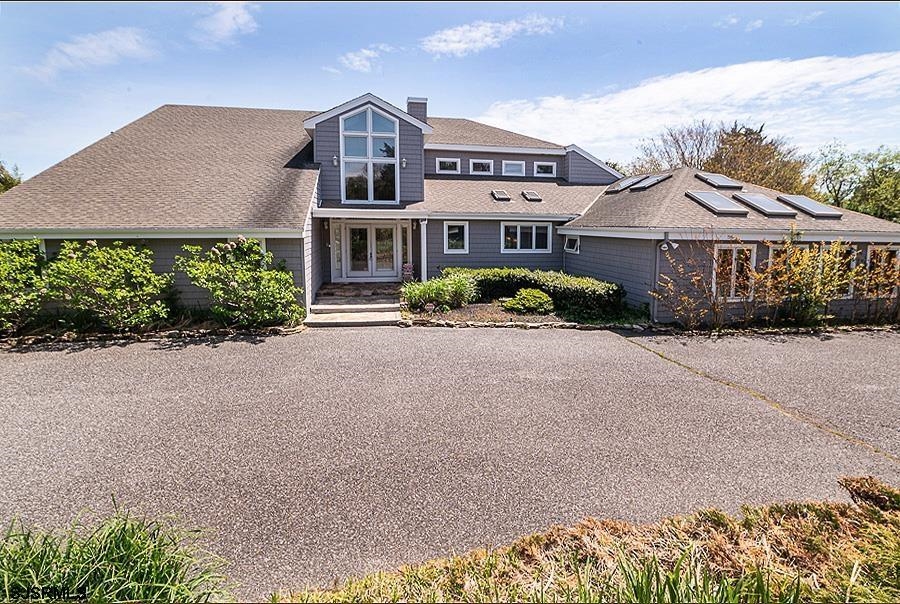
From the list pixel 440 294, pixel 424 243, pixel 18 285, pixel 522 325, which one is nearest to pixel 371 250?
pixel 424 243

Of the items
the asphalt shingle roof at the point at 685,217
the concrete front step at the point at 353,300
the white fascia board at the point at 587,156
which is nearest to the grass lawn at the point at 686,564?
the asphalt shingle roof at the point at 685,217

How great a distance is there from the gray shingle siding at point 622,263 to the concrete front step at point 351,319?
6142 millimetres

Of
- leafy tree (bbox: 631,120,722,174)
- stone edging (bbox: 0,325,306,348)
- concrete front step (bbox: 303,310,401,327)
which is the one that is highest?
leafy tree (bbox: 631,120,722,174)

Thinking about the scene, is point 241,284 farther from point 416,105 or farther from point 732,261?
point 732,261

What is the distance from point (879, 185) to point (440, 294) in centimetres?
2569

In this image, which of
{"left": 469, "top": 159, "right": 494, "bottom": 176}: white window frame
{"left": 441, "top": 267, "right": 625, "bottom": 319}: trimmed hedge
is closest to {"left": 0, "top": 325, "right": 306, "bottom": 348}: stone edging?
{"left": 441, "top": 267, "right": 625, "bottom": 319}: trimmed hedge

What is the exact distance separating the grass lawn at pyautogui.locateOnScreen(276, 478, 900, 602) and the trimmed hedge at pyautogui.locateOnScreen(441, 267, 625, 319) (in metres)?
7.78

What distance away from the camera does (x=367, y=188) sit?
15.0 m

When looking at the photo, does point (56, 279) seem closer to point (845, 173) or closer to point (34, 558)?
point (34, 558)

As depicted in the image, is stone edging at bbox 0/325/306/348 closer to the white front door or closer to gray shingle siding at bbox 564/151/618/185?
the white front door

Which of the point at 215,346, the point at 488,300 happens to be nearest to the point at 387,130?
the point at 488,300

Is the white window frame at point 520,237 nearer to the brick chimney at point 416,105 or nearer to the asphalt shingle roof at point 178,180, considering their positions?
the brick chimney at point 416,105

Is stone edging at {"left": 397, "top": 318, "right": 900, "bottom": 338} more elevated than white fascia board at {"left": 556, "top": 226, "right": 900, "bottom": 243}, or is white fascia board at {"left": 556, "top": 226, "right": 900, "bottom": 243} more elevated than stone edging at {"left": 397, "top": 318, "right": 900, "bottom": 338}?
white fascia board at {"left": 556, "top": 226, "right": 900, "bottom": 243}

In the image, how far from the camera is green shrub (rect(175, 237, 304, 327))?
9.82 metres
